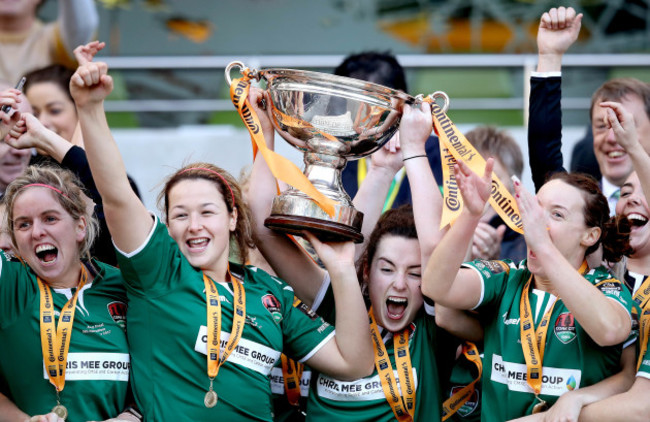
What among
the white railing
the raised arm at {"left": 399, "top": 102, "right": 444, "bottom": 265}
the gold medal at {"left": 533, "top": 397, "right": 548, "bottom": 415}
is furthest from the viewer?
the white railing

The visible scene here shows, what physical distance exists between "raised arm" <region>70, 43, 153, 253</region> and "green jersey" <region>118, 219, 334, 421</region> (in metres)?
0.06

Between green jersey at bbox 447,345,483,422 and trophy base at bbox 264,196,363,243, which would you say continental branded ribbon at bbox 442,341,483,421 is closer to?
green jersey at bbox 447,345,483,422

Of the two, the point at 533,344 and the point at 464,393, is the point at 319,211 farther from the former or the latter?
the point at 464,393

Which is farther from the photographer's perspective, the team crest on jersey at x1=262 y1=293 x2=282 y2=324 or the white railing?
the white railing

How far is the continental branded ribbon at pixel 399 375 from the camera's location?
10.7 ft

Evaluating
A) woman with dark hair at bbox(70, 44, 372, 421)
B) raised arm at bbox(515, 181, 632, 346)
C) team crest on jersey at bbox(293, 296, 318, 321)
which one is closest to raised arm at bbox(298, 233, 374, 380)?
woman with dark hair at bbox(70, 44, 372, 421)

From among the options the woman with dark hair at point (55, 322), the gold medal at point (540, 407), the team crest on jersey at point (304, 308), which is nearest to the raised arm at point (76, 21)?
the woman with dark hair at point (55, 322)

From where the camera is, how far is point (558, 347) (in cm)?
310

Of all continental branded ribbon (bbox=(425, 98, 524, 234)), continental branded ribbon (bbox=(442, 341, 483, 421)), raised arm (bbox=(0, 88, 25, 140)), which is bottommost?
continental branded ribbon (bbox=(442, 341, 483, 421))

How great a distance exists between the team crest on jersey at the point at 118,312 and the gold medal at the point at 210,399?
39 centimetres

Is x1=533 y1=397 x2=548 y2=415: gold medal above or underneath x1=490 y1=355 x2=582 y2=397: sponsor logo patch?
underneath

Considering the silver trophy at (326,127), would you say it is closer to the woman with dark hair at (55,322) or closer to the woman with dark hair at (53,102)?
the woman with dark hair at (55,322)

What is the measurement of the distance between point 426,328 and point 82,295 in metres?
1.20

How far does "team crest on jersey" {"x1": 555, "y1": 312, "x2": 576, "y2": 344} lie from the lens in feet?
10.2
